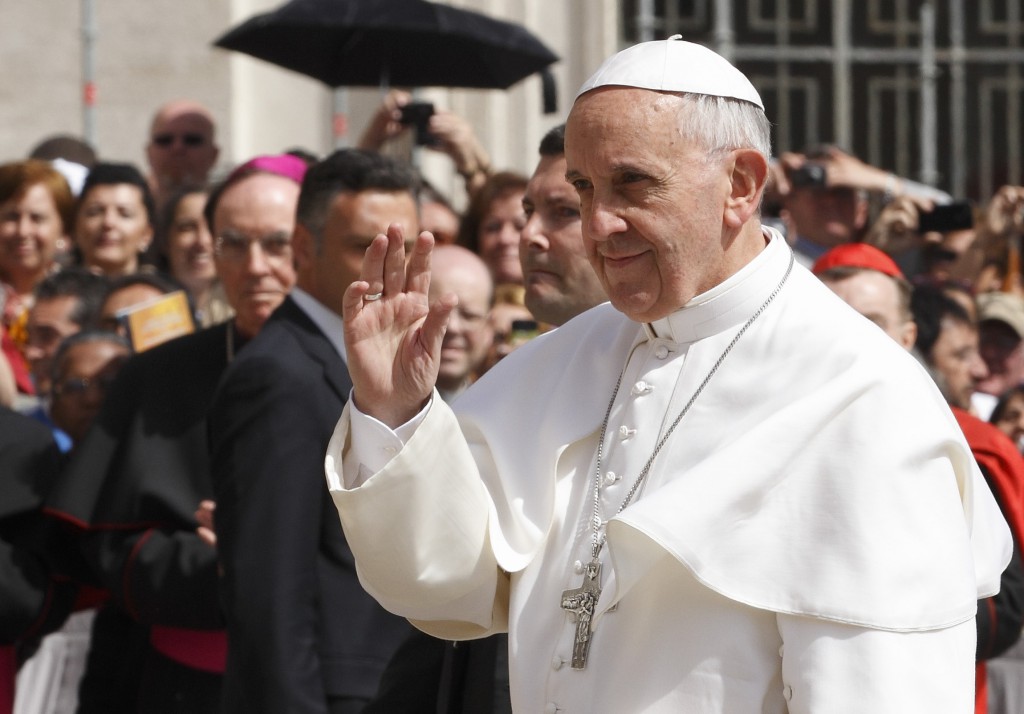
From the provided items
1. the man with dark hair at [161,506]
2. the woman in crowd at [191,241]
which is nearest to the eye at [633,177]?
the man with dark hair at [161,506]

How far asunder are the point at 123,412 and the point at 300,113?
20.0ft

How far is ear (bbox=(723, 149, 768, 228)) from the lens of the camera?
9.15ft

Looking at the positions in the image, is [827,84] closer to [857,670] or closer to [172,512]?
[172,512]

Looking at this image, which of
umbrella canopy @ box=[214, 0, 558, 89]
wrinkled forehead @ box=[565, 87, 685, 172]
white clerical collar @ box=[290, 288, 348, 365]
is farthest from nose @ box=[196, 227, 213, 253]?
wrinkled forehead @ box=[565, 87, 685, 172]

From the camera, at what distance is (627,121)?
2.73 m

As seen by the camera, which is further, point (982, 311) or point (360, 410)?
point (982, 311)

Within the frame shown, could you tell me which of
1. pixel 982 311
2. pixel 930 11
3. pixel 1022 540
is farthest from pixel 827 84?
pixel 1022 540

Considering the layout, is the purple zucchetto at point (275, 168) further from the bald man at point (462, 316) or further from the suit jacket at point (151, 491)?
the suit jacket at point (151, 491)

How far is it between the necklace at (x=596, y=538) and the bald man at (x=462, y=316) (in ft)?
7.75

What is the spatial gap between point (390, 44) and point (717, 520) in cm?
491

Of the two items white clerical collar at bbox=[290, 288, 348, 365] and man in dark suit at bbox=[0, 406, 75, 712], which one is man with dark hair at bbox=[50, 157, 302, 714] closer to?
man in dark suit at bbox=[0, 406, 75, 712]

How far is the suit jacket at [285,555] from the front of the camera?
3650 mm

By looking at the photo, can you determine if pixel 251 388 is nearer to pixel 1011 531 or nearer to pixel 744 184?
pixel 744 184

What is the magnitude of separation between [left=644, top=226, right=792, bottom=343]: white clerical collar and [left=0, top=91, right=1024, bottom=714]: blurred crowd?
0.81 m
